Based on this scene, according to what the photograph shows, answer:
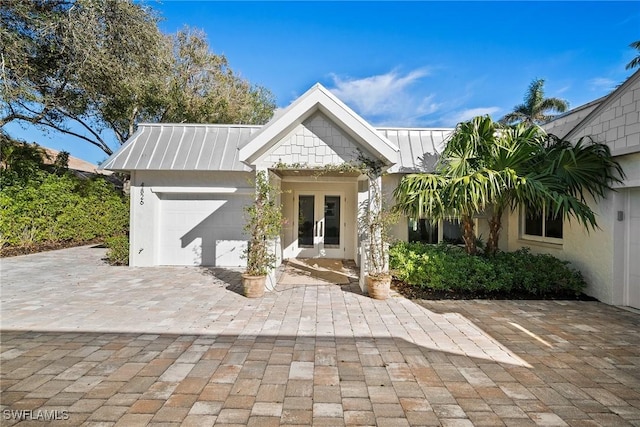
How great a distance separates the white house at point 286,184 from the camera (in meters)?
6.91

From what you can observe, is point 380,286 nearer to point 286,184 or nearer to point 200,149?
point 286,184

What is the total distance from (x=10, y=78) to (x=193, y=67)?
10288mm

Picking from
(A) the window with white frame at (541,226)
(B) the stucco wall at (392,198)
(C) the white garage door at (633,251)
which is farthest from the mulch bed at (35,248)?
(C) the white garage door at (633,251)

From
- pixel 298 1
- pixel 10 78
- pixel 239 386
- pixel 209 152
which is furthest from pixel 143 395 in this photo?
pixel 10 78

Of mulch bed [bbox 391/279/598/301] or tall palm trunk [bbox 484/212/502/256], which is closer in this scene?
mulch bed [bbox 391/279/598/301]

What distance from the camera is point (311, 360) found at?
3.98 m

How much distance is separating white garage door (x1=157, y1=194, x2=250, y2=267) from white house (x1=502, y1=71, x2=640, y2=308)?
9.40 metres

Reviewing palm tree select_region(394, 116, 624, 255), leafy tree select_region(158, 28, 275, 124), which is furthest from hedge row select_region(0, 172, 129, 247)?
palm tree select_region(394, 116, 624, 255)

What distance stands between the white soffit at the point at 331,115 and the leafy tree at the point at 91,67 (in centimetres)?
972

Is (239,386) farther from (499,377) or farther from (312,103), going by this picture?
(312,103)

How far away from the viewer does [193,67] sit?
63.6 ft

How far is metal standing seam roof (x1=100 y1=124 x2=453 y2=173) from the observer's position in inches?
363

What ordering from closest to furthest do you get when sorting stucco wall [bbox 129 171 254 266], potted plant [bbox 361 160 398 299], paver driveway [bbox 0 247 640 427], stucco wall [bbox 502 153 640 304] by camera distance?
paver driveway [bbox 0 247 640 427]
stucco wall [bbox 502 153 640 304]
potted plant [bbox 361 160 398 299]
stucco wall [bbox 129 171 254 266]

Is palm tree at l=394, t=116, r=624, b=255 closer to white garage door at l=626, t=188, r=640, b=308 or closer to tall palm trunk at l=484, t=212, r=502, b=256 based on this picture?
tall palm trunk at l=484, t=212, r=502, b=256
